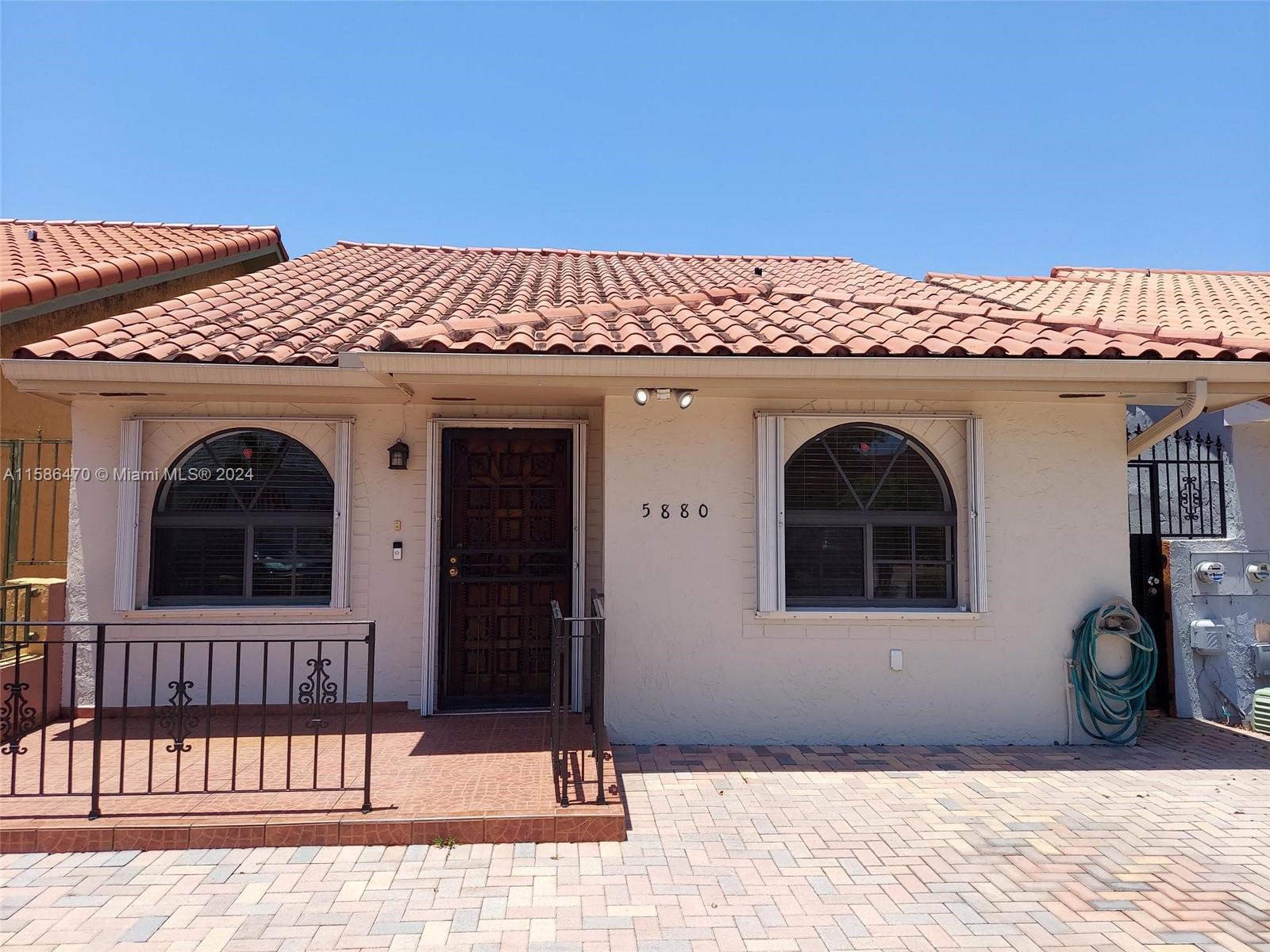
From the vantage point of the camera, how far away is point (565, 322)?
593 centimetres

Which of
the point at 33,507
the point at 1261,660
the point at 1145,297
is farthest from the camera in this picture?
the point at 1145,297

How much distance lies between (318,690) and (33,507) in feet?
14.3

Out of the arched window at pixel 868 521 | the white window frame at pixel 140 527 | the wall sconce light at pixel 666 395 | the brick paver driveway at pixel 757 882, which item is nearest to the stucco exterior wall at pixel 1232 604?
the brick paver driveway at pixel 757 882

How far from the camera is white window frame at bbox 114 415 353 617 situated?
600 centimetres

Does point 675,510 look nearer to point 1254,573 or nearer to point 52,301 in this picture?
point 1254,573

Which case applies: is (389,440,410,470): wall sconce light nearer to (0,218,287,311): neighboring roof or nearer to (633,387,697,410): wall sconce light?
(633,387,697,410): wall sconce light

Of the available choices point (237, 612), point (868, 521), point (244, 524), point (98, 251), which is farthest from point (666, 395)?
point (98, 251)

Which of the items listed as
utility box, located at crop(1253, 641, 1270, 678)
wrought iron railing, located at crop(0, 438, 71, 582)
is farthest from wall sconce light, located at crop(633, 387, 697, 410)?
utility box, located at crop(1253, 641, 1270, 678)

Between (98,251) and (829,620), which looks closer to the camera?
(829,620)

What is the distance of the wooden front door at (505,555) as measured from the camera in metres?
6.43

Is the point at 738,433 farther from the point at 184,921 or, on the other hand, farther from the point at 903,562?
the point at 184,921

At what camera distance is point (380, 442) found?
6.33m

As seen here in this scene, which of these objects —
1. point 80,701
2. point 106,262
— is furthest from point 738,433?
point 106,262

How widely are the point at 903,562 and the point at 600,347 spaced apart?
311 cm
